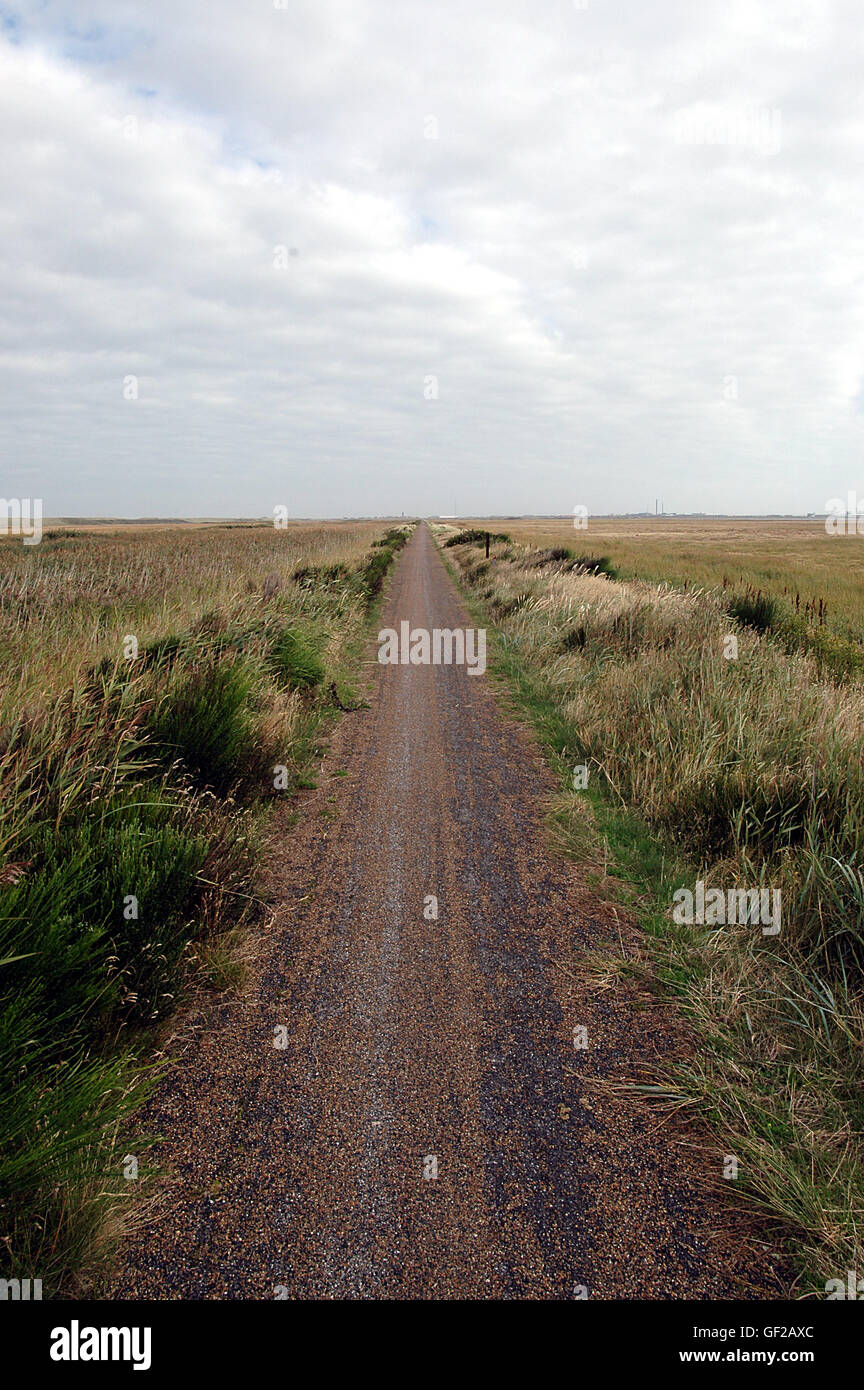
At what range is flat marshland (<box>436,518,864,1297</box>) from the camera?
2246 millimetres

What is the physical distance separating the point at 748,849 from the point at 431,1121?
278cm

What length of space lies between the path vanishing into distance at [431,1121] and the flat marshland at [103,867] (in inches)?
9.4

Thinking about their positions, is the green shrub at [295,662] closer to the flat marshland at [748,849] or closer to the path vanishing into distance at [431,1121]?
the flat marshland at [748,849]

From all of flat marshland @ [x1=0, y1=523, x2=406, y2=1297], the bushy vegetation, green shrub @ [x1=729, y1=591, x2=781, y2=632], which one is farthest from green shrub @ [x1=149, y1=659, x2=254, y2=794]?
the bushy vegetation

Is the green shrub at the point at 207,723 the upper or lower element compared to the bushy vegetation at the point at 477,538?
lower

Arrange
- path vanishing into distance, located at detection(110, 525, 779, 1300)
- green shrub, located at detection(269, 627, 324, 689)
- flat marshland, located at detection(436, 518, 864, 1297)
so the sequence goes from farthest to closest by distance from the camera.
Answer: green shrub, located at detection(269, 627, 324, 689)
flat marshland, located at detection(436, 518, 864, 1297)
path vanishing into distance, located at detection(110, 525, 779, 1300)

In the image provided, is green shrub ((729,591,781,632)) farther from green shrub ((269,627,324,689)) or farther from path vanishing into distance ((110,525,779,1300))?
path vanishing into distance ((110,525,779,1300))

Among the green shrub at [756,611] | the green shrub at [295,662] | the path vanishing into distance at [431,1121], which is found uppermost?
the green shrub at [756,611]

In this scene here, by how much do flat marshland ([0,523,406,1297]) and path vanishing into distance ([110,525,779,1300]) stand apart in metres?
0.24

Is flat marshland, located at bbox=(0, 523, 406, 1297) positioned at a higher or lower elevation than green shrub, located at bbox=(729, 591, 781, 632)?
lower

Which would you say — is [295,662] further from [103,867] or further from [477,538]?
[477,538]

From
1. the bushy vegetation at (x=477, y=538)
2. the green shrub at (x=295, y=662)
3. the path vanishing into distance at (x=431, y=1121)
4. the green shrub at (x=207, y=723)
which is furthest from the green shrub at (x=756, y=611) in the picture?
the bushy vegetation at (x=477, y=538)

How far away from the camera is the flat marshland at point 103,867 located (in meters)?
1.91
